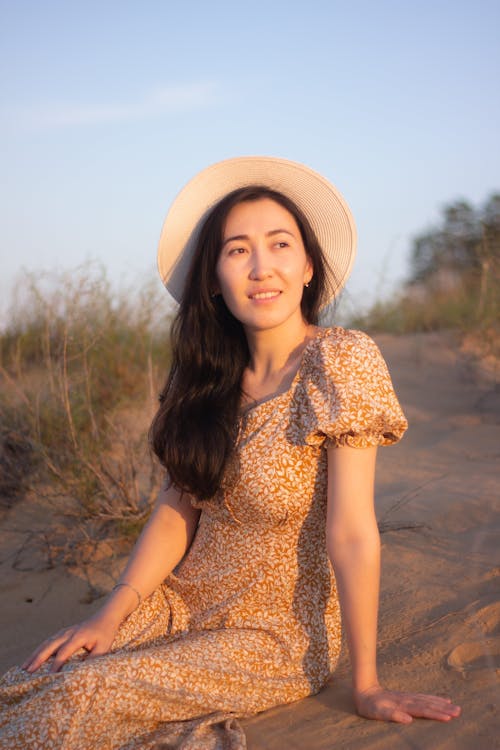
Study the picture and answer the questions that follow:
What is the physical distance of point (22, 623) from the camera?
3.26 m

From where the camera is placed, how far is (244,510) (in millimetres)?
2129

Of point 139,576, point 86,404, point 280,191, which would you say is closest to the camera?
point 139,576

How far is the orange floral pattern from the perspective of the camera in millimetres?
1802

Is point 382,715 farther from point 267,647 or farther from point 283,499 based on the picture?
point 283,499

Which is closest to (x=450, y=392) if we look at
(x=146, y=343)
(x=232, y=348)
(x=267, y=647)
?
(x=146, y=343)

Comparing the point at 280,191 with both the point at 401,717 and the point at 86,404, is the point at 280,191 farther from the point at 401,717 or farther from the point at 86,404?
the point at 86,404

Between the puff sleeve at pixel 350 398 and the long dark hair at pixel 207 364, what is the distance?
1.05 ft

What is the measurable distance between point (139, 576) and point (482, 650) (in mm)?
1060

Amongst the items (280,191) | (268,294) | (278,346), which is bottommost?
(278,346)

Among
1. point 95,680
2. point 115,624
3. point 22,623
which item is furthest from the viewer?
point 22,623

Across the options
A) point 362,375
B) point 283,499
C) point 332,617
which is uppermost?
point 362,375

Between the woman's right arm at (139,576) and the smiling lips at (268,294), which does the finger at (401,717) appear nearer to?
the woman's right arm at (139,576)

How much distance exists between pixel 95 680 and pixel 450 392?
4887 mm

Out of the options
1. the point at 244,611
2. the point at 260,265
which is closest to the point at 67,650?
the point at 244,611
